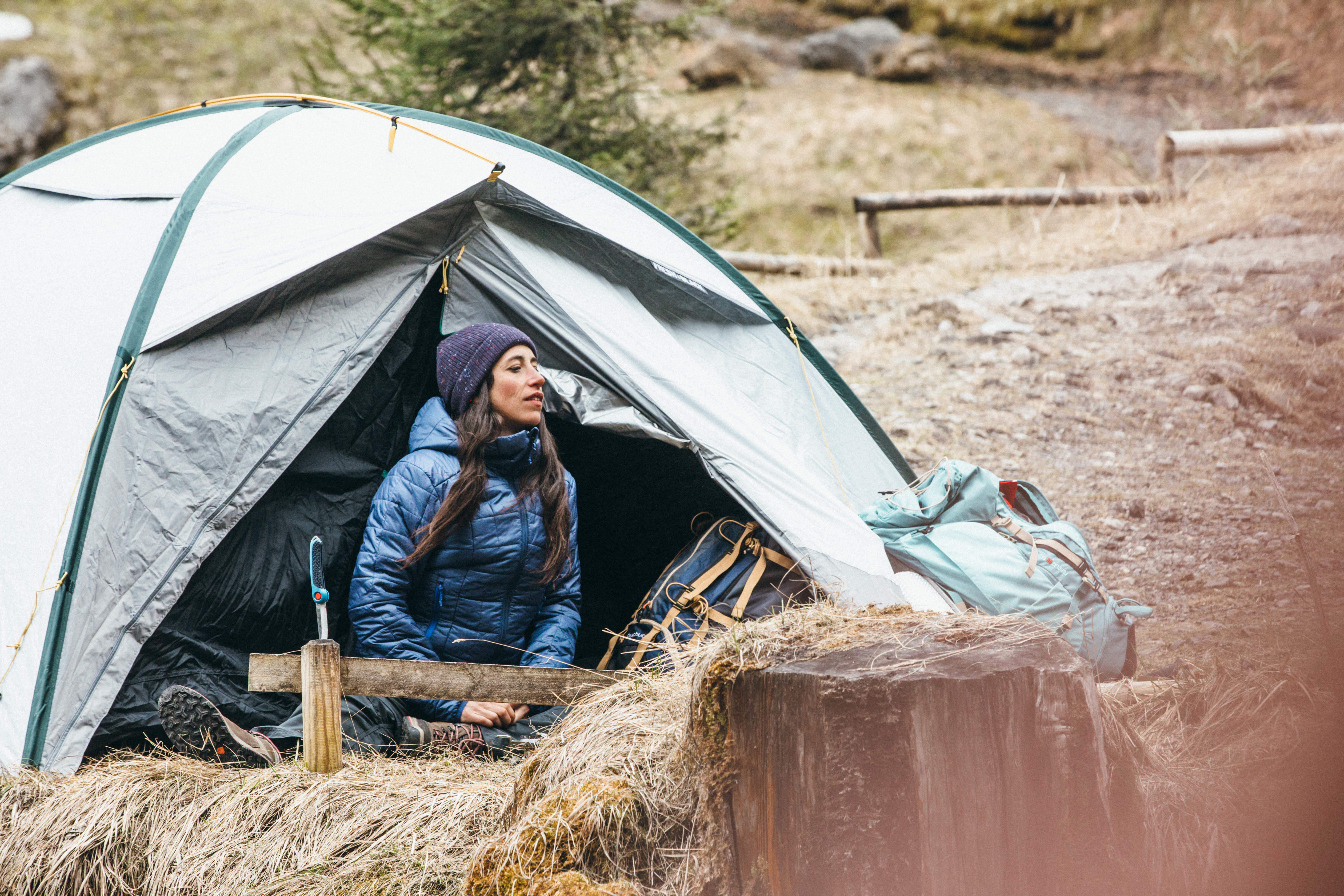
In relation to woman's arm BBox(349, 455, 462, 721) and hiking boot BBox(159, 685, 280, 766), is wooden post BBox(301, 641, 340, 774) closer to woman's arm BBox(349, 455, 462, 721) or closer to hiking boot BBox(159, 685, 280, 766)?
hiking boot BBox(159, 685, 280, 766)

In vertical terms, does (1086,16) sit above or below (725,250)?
above

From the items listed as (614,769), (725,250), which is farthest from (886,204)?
(614,769)

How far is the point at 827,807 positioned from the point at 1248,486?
399 centimetres

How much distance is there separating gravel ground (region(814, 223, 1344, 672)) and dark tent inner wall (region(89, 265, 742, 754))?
196cm

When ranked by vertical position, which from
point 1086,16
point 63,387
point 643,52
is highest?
point 1086,16

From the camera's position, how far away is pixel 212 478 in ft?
10.1

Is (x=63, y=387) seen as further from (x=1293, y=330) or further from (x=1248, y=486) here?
(x=1293, y=330)

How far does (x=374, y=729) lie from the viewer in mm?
3217

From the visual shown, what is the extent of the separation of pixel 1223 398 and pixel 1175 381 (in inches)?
13.5

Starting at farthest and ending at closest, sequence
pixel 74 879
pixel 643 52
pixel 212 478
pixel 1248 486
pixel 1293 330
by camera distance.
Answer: pixel 643 52, pixel 1293 330, pixel 1248 486, pixel 212 478, pixel 74 879

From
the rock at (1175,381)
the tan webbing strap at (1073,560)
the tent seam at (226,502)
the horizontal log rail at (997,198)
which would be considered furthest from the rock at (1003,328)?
the tent seam at (226,502)

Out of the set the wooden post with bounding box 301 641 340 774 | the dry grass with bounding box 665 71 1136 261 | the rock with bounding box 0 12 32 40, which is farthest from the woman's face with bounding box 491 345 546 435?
the rock with bounding box 0 12 32 40

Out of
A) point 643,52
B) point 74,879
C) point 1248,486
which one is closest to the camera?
point 74,879

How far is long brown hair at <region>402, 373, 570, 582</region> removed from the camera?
330cm
